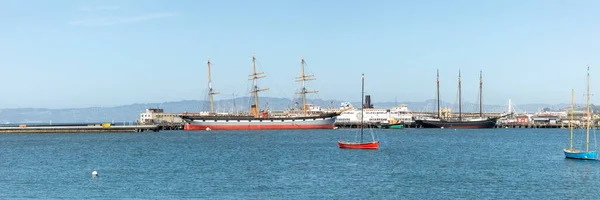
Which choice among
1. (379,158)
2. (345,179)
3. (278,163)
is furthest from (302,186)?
(379,158)

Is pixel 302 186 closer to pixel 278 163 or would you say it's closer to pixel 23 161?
pixel 278 163

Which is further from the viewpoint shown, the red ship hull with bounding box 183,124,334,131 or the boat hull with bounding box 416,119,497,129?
the boat hull with bounding box 416,119,497,129

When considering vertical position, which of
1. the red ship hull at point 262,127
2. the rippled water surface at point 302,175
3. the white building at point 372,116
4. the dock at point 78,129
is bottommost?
the rippled water surface at point 302,175

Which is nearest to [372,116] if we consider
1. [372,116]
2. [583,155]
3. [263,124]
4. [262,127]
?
[372,116]

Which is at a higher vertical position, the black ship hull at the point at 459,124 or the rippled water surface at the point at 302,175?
the black ship hull at the point at 459,124

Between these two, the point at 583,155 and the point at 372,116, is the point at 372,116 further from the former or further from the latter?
the point at 583,155

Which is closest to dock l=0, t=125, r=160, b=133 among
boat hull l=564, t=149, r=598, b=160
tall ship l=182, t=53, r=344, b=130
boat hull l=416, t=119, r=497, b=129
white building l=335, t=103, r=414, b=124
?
tall ship l=182, t=53, r=344, b=130

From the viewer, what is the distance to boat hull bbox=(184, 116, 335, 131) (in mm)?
136250

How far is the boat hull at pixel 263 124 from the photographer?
136 meters

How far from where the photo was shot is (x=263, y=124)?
137 meters

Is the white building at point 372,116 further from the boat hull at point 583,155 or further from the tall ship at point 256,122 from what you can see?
the boat hull at point 583,155

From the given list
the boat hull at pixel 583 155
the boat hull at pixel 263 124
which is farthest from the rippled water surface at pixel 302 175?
the boat hull at pixel 263 124

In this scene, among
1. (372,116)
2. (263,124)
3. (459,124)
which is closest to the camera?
(263,124)

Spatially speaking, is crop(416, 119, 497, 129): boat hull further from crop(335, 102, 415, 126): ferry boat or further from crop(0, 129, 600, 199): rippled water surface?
crop(0, 129, 600, 199): rippled water surface
